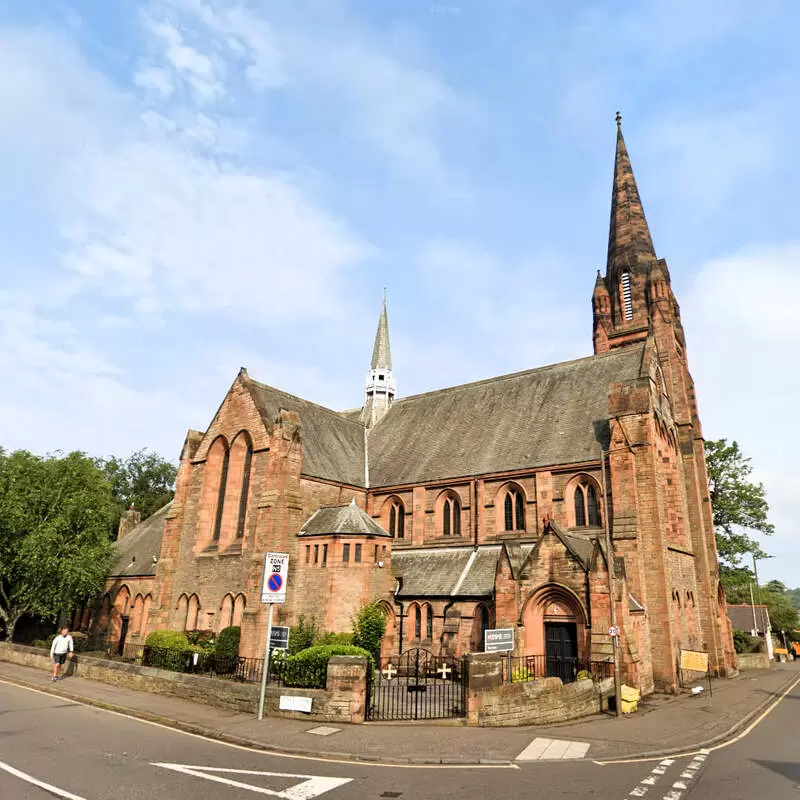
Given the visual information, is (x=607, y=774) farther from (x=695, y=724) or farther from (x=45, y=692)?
(x=45, y=692)

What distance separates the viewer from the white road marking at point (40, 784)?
880 centimetres

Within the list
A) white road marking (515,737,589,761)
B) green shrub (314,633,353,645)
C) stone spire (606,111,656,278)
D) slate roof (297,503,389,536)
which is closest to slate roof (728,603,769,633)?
stone spire (606,111,656,278)

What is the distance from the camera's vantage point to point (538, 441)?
3086cm

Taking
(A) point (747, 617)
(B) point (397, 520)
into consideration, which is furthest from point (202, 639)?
(A) point (747, 617)

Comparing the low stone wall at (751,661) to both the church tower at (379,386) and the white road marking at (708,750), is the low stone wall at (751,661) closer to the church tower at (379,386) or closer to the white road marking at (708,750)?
the white road marking at (708,750)

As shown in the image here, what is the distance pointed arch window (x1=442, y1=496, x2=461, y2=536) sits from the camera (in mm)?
31375

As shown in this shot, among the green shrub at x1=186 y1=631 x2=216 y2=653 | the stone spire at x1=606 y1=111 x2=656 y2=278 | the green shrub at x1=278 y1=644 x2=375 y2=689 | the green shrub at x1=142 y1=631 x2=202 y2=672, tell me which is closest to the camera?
the green shrub at x1=278 y1=644 x2=375 y2=689

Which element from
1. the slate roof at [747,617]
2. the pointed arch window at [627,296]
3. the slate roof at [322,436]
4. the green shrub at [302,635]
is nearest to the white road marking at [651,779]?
the green shrub at [302,635]

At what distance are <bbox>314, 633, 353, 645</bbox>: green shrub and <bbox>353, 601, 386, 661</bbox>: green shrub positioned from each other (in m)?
Result: 0.33

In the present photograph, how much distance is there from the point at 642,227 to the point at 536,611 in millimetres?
32632

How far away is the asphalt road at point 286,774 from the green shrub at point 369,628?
40.9ft

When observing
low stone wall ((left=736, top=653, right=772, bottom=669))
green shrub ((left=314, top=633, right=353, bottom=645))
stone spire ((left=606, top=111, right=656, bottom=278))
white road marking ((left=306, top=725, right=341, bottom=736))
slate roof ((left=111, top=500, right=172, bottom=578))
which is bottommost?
low stone wall ((left=736, top=653, right=772, bottom=669))

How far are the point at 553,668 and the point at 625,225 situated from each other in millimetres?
34030

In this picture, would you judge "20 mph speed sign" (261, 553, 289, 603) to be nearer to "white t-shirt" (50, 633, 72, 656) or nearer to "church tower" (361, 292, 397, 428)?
"white t-shirt" (50, 633, 72, 656)
